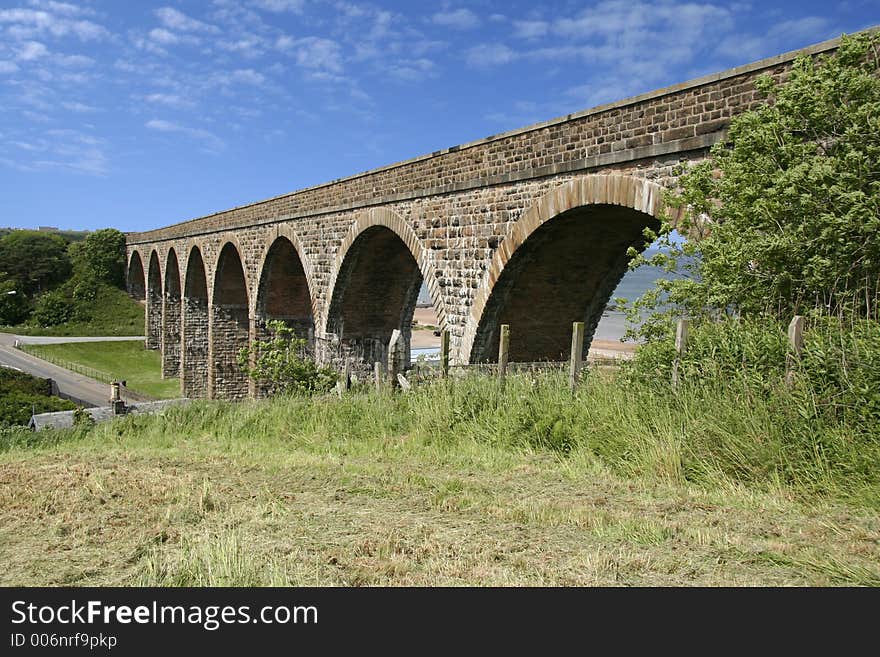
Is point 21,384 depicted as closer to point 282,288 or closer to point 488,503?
point 282,288

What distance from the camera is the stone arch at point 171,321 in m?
35.8

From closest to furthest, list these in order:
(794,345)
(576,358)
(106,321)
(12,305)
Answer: (794,345)
(576,358)
(106,321)
(12,305)

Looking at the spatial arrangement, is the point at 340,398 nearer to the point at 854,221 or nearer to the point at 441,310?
the point at 441,310

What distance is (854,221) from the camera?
508cm

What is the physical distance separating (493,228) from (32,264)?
6187 centimetres

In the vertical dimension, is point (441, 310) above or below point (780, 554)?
above

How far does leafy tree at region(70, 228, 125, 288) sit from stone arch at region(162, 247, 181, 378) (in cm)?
2060

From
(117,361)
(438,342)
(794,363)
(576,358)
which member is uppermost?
(794,363)

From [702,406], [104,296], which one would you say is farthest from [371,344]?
[104,296]

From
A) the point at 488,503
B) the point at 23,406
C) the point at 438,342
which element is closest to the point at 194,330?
the point at 23,406

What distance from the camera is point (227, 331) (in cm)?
2675

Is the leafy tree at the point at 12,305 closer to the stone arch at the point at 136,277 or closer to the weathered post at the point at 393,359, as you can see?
the stone arch at the point at 136,277

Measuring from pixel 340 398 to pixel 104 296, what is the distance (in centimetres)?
5267

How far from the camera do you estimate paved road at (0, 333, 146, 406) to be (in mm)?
30587
